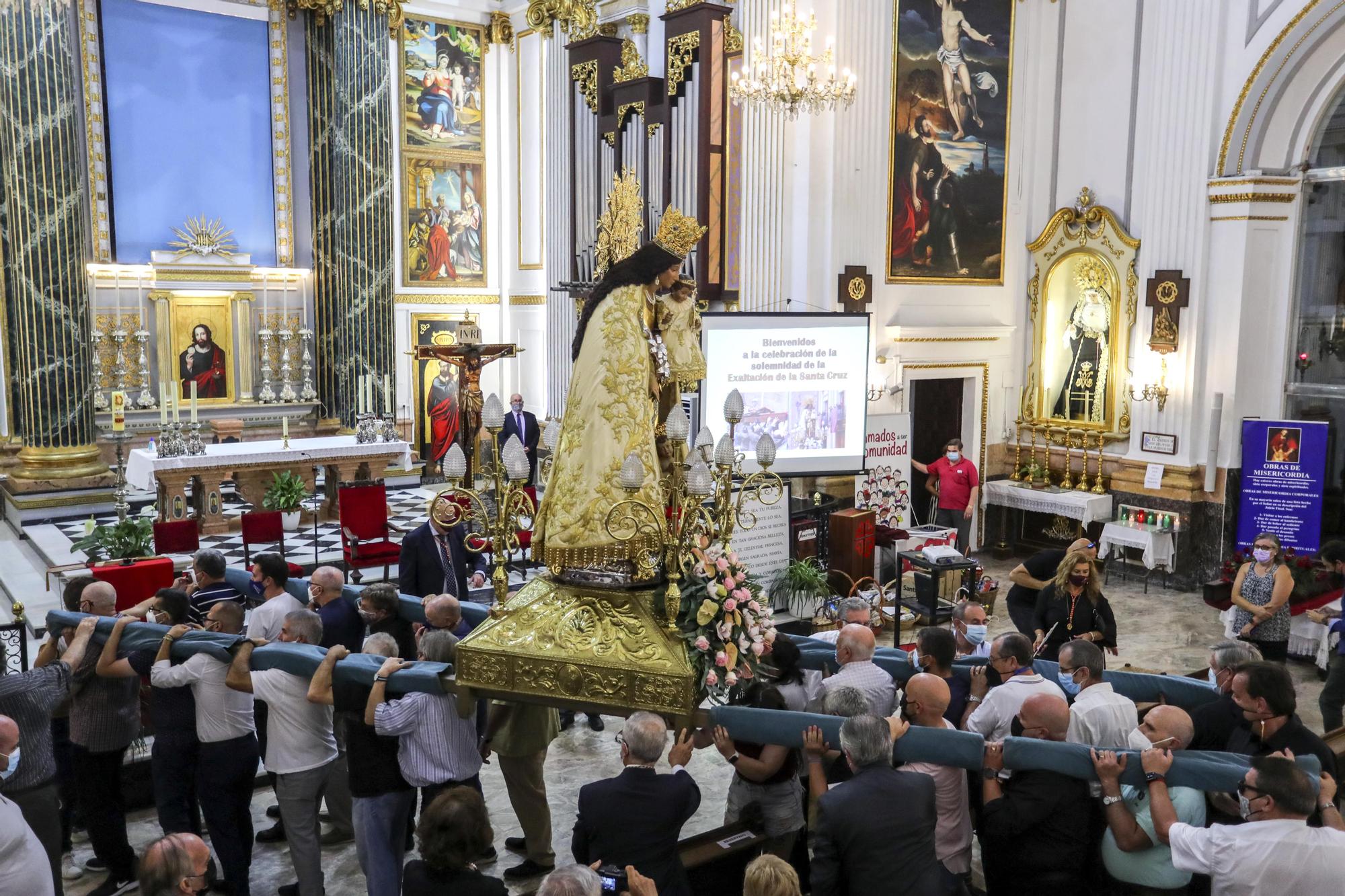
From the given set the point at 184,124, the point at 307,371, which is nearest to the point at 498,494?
the point at 307,371

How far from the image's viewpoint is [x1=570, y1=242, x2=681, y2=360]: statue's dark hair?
4441 millimetres

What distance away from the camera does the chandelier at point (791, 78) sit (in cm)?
1002

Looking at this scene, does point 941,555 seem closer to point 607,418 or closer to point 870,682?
point 870,682

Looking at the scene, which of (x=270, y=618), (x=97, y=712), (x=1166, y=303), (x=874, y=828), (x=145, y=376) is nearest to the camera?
(x=874, y=828)

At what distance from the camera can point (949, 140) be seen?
12367 mm

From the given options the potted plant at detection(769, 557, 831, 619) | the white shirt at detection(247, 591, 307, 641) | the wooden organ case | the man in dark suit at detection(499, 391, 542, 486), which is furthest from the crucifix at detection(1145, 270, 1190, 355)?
the white shirt at detection(247, 591, 307, 641)

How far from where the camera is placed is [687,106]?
38.7 feet

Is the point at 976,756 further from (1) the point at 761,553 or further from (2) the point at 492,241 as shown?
(2) the point at 492,241

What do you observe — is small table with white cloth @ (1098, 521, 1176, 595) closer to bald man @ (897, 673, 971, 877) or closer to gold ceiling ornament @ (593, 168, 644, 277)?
bald man @ (897, 673, 971, 877)

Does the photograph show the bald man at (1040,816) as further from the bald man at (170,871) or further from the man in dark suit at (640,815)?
the bald man at (170,871)

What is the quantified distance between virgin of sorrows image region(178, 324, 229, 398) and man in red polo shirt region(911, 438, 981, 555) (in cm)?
1028

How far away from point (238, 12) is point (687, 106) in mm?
7864

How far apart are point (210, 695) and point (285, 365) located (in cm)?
1220

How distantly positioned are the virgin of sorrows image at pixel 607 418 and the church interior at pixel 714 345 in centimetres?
2
